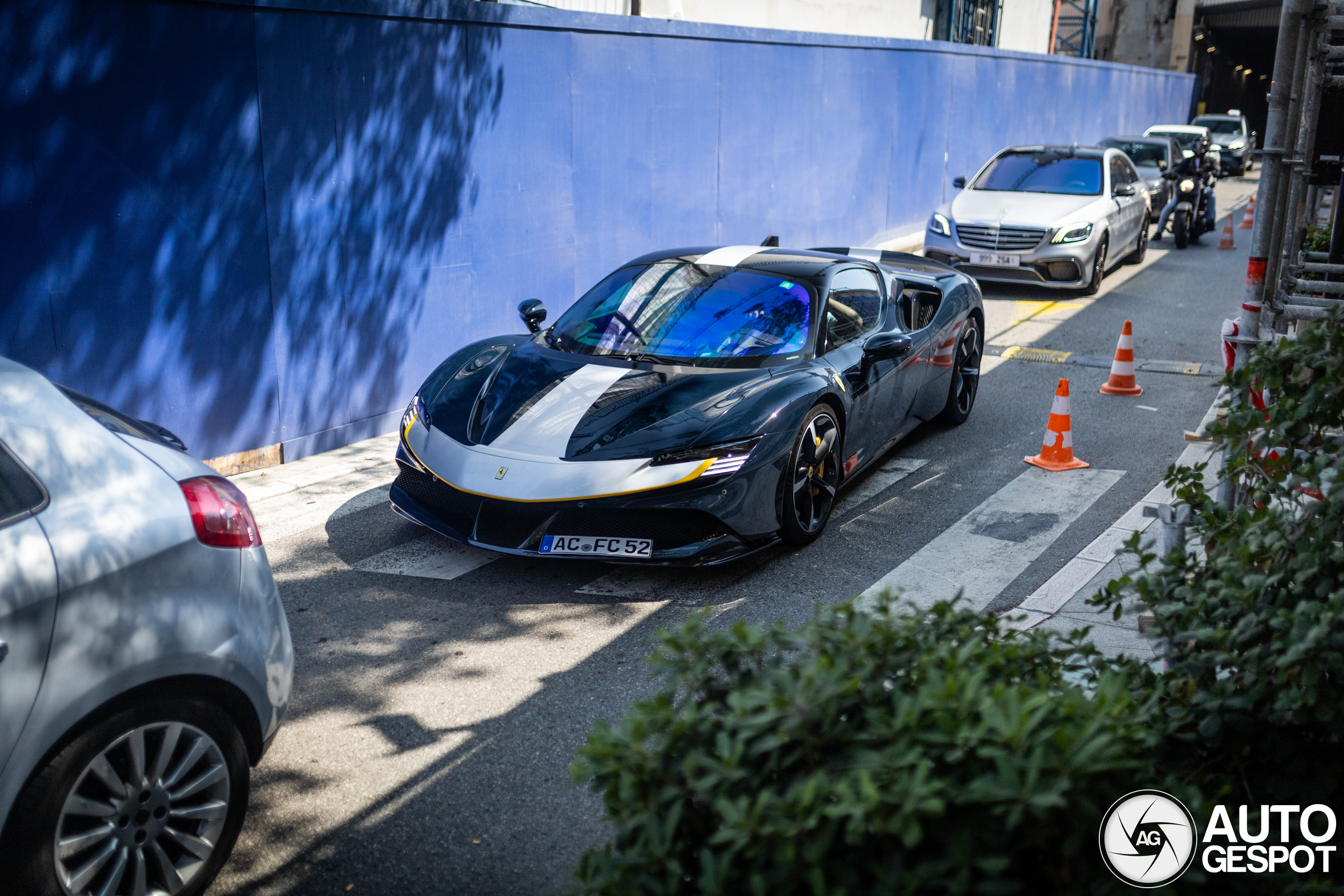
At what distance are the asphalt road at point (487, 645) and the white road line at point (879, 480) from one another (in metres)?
0.02

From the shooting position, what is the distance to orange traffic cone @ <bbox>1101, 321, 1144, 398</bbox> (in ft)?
31.0

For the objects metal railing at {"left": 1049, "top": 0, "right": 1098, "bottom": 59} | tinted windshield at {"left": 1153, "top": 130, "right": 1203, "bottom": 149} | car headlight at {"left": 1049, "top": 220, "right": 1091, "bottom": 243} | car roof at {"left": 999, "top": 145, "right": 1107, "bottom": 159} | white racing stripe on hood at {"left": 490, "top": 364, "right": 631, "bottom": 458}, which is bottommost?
white racing stripe on hood at {"left": 490, "top": 364, "right": 631, "bottom": 458}

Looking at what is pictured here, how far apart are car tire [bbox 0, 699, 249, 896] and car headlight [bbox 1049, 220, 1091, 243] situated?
12.3m

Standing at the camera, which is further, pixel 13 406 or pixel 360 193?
pixel 360 193

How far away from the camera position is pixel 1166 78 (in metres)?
37.5

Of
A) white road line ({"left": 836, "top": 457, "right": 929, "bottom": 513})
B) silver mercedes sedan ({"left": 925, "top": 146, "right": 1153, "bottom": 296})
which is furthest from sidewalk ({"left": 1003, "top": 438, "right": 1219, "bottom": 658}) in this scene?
silver mercedes sedan ({"left": 925, "top": 146, "right": 1153, "bottom": 296})

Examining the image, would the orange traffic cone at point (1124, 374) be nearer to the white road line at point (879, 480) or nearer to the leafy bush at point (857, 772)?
the white road line at point (879, 480)

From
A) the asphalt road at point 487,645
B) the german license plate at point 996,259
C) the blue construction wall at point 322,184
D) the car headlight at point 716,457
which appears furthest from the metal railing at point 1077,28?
the car headlight at point 716,457

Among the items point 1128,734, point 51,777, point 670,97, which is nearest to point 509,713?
point 51,777

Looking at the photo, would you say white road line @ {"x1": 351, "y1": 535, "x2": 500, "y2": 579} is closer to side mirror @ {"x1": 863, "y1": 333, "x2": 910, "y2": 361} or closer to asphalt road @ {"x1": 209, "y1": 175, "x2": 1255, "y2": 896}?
asphalt road @ {"x1": 209, "y1": 175, "x2": 1255, "y2": 896}

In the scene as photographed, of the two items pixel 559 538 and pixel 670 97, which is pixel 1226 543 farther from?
pixel 670 97

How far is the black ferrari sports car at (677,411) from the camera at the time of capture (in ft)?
17.5

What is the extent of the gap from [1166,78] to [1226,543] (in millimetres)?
39528

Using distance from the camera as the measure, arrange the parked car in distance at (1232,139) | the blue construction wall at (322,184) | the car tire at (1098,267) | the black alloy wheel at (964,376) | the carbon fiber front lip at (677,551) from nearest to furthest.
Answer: the carbon fiber front lip at (677,551) < the blue construction wall at (322,184) < the black alloy wheel at (964,376) < the car tire at (1098,267) < the parked car in distance at (1232,139)
